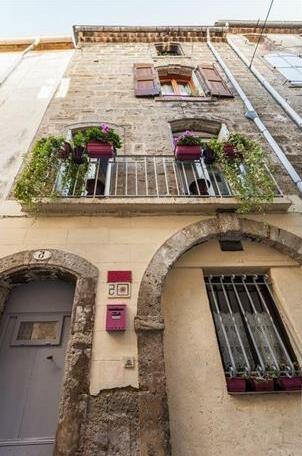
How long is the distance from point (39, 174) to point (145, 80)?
5.24 metres

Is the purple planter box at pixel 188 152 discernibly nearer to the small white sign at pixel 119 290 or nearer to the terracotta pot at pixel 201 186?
the terracotta pot at pixel 201 186

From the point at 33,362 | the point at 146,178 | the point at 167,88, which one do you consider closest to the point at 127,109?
the point at 167,88

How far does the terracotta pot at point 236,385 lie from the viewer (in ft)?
10.9

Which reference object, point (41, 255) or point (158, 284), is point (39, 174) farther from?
point (158, 284)

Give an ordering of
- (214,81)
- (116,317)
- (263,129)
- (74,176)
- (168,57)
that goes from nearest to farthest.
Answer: (116,317) < (74,176) < (263,129) < (214,81) < (168,57)

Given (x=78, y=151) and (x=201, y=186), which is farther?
(x=201, y=186)

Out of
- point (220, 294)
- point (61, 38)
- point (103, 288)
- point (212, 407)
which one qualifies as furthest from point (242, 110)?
point (61, 38)

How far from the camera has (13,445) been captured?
3051 mm

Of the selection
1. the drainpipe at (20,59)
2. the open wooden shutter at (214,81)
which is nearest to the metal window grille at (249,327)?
the open wooden shutter at (214,81)

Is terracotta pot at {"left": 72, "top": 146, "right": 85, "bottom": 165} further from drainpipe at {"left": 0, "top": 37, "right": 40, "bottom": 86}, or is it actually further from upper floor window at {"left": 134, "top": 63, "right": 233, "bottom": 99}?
drainpipe at {"left": 0, "top": 37, "right": 40, "bottom": 86}

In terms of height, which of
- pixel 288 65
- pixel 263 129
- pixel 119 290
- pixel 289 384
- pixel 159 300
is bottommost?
pixel 289 384

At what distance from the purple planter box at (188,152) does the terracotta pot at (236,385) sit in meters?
3.55

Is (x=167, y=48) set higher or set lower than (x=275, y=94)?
higher

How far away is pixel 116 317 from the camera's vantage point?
11.5ft
